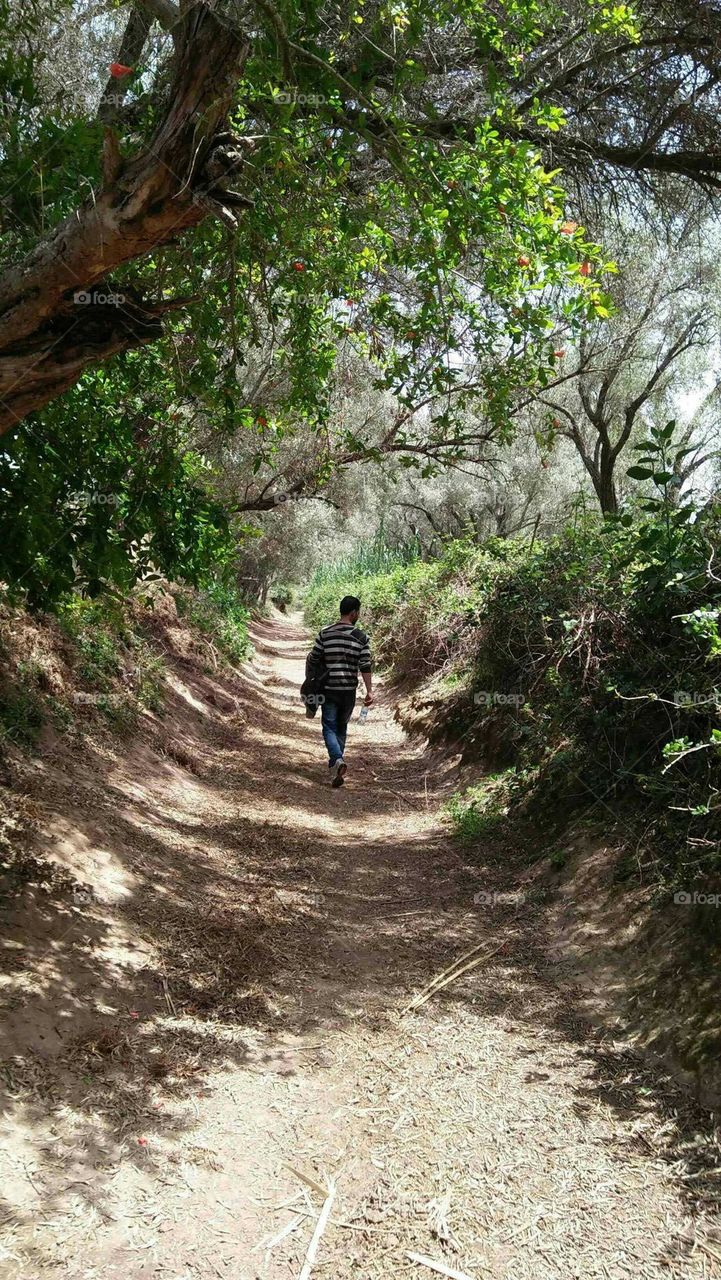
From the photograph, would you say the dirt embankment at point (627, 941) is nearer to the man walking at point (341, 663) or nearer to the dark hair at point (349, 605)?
the man walking at point (341, 663)

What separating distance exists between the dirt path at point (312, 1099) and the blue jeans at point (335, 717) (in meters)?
2.51

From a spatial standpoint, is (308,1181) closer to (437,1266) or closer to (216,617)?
(437,1266)

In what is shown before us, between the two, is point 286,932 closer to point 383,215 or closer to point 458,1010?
point 458,1010

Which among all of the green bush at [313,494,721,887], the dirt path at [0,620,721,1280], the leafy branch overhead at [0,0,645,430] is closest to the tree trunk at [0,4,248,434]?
the leafy branch overhead at [0,0,645,430]

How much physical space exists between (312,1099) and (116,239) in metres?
3.49

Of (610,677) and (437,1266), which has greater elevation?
(610,677)

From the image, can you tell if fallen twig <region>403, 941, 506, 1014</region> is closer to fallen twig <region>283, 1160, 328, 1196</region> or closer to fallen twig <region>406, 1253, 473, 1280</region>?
fallen twig <region>283, 1160, 328, 1196</region>

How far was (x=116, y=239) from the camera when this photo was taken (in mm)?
3020

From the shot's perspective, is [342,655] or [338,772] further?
[338,772]

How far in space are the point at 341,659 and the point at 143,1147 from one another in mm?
5515

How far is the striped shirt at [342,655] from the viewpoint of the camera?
8.11 metres

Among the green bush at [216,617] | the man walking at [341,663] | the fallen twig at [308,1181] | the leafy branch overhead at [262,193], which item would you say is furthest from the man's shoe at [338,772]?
the green bush at [216,617]

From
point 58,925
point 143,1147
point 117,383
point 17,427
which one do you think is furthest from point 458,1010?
point 117,383

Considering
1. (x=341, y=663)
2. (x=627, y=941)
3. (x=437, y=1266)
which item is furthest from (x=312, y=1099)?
(x=341, y=663)
